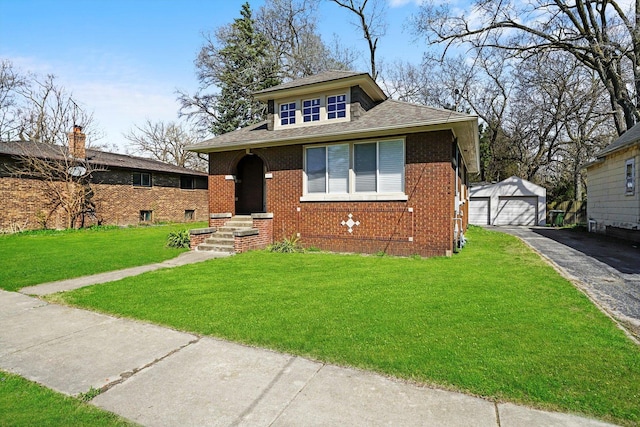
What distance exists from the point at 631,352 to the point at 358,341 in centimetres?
268

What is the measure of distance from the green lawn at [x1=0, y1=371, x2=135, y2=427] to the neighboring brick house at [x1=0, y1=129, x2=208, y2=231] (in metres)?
17.7

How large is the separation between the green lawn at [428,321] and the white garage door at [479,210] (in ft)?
52.0

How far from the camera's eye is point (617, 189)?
1320 centimetres

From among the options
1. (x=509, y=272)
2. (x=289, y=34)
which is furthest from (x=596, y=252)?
(x=289, y=34)

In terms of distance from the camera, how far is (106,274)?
7555 millimetres

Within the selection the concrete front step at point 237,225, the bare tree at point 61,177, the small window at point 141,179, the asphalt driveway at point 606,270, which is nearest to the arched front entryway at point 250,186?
the concrete front step at point 237,225

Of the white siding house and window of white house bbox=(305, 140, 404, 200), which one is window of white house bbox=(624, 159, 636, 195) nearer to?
the white siding house

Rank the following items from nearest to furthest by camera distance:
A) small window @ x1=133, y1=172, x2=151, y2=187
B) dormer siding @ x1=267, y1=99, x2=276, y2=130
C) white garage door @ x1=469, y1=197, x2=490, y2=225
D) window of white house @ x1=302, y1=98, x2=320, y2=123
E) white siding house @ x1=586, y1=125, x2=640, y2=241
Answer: window of white house @ x1=302, y1=98, x2=320, y2=123
white siding house @ x1=586, y1=125, x2=640, y2=241
dormer siding @ x1=267, y1=99, x2=276, y2=130
small window @ x1=133, y1=172, x2=151, y2=187
white garage door @ x1=469, y1=197, x2=490, y2=225

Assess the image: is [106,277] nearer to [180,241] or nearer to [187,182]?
[180,241]

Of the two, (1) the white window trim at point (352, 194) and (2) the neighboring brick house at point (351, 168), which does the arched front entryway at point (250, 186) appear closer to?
(2) the neighboring brick house at point (351, 168)

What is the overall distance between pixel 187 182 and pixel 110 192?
5.64 meters

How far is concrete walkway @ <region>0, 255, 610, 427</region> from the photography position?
2451mm

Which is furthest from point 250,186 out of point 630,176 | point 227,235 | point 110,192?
point 630,176

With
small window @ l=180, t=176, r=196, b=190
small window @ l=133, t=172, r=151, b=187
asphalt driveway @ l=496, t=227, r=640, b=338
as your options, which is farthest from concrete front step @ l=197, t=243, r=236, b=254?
small window @ l=180, t=176, r=196, b=190
